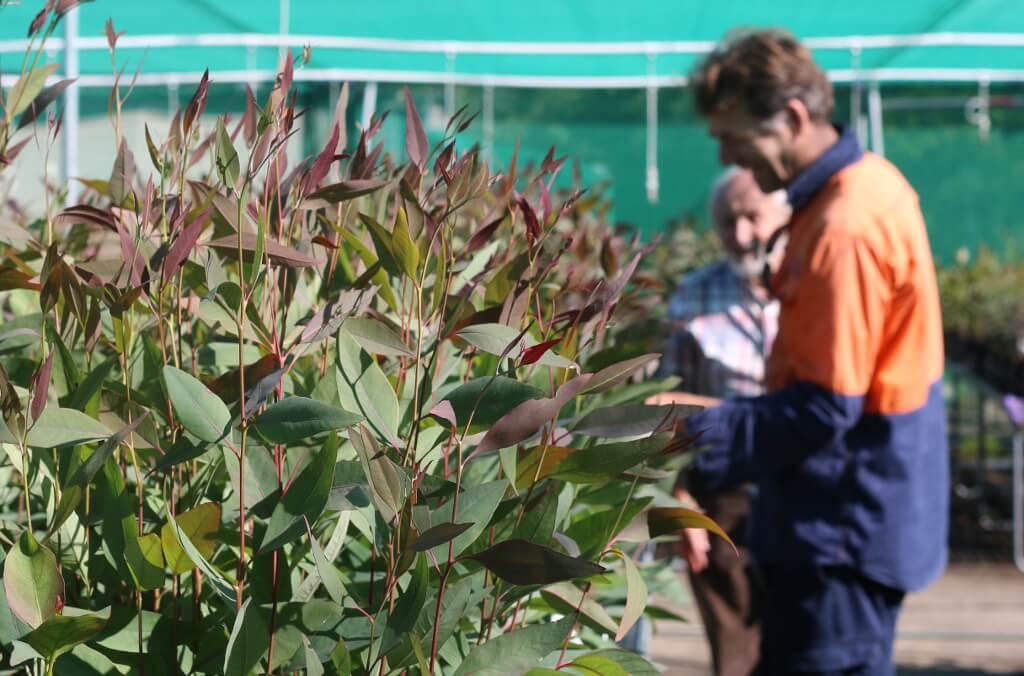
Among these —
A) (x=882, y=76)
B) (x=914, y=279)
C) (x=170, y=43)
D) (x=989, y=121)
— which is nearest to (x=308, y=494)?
(x=914, y=279)

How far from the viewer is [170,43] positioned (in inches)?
235

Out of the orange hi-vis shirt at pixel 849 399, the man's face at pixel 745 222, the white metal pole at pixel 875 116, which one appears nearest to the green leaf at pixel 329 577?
the orange hi-vis shirt at pixel 849 399

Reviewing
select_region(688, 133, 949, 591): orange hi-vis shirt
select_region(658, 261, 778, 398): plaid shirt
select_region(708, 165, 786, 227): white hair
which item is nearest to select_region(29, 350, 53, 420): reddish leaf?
select_region(688, 133, 949, 591): orange hi-vis shirt

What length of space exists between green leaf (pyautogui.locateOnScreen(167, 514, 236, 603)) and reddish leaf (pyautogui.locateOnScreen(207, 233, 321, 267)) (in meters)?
0.18

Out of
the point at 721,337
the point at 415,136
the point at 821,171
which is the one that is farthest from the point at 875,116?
the point at 415,136

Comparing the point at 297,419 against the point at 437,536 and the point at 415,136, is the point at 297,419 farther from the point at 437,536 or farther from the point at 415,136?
the point at 415,136

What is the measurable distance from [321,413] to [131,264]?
0.20 m

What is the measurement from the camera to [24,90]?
958mm

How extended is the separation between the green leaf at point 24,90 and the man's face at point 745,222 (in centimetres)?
263

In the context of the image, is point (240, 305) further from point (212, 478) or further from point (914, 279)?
point (914, 279)

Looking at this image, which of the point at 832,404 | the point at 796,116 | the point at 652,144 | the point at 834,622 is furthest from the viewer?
the point at 652,144

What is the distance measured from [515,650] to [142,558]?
255 millimetres

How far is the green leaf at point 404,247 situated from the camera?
0.75m

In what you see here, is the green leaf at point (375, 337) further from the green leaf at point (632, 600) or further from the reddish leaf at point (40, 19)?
the reddish leaf at point (40, 19)
